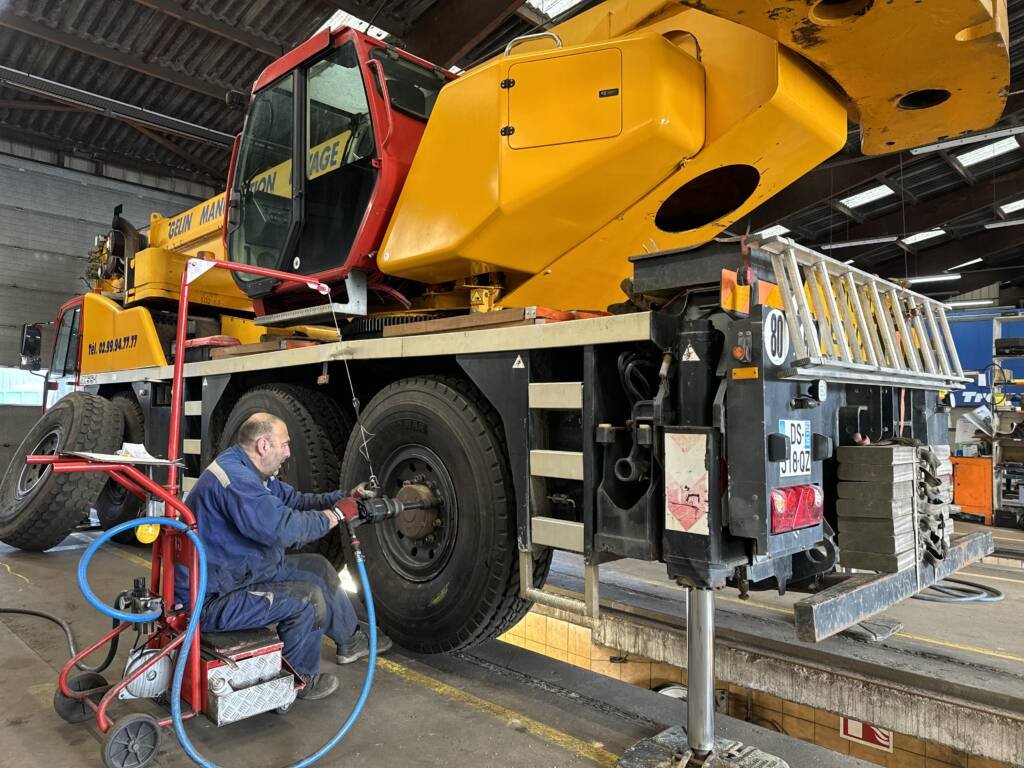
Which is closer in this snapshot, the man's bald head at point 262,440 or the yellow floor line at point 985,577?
the man's bald head at point 262,440

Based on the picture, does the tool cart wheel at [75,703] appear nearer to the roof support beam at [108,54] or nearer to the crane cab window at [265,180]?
the crane cab window at [265,180]

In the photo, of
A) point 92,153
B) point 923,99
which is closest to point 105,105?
point 92,153

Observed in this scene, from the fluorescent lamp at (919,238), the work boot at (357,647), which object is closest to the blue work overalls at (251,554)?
the work boot at (357,647)

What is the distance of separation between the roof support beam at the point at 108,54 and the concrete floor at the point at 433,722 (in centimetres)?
751

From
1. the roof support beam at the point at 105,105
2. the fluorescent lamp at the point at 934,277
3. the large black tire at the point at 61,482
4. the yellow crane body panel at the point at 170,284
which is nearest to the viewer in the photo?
the large black tire at the point at 61,482

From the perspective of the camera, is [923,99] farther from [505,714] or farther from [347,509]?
[505,714]

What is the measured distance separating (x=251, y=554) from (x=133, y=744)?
76cm

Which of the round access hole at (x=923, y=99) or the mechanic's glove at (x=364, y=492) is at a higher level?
the round access hole at (x=923, y=99)

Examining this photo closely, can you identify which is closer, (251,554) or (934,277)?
(251,554)

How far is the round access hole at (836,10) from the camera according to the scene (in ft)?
7.39

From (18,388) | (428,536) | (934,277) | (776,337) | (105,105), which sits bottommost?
(428,536)

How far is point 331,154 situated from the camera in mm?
4066

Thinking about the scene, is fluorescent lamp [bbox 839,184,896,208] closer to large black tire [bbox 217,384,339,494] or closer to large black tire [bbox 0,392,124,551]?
large black tire [bbox 217,384,339,494]

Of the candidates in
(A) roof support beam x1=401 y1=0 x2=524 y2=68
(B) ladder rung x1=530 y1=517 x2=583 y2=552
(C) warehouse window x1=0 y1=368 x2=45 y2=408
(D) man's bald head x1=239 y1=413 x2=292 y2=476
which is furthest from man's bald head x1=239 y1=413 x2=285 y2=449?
(C) warehouse window x1=0 y1=368 x2=45 y2=408
